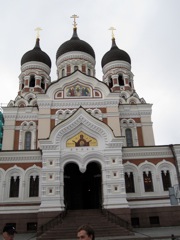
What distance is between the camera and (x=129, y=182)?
18.6 m

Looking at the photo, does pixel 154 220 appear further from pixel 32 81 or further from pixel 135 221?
pixel 32 81

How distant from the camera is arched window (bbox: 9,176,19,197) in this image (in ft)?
58.6

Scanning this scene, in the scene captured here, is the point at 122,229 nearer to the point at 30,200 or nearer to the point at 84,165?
the point at 84,165

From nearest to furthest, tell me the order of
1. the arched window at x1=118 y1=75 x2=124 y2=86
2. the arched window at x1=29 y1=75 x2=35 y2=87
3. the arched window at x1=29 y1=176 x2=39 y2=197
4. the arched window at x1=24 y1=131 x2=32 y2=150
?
the arched window at x1=29 y1=176 x2=39 y2=197 → the arched window at x1=24 y1=131 x2=32 y2=150 → the arched window at x1=29 y1=75 x2=35 y2=87 → the arched window at x1=118 y1=75 x2=124 y2=86

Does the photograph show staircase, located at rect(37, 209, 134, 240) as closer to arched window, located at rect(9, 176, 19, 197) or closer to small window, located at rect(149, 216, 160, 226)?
small window, located at rect(149, 216, 160, 226)

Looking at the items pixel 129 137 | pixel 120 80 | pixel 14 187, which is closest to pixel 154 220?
pixel 129 137

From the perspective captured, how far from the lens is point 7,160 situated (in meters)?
18.5

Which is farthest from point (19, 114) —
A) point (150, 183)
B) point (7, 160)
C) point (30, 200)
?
point (150, 183)

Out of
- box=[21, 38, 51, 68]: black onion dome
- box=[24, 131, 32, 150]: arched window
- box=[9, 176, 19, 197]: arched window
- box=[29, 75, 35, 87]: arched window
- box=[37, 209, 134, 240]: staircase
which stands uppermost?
box=[21, 38, 51, 68]: black onion dome

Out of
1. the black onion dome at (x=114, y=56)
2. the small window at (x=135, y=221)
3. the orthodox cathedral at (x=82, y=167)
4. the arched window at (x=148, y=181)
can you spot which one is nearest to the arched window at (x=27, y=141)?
the orthodox cathedral at (x=82, y=167)

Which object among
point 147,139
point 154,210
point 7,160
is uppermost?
point 147,139

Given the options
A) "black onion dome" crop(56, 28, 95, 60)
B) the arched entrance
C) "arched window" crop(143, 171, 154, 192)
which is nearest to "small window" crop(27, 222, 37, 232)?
the arched entrance

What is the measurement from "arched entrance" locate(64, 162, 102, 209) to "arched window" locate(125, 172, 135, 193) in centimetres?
212

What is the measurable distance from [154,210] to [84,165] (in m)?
5.77
